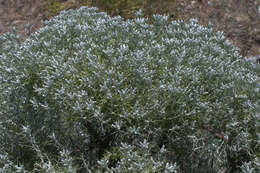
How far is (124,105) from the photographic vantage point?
9.25 ft

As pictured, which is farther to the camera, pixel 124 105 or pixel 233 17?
pixel 233 17

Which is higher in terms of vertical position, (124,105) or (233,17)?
(124,105)

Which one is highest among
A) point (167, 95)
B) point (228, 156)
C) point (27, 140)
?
point (167, 95)

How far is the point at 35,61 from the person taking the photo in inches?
122

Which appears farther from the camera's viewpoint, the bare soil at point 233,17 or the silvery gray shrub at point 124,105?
the bare soil at point 233,17

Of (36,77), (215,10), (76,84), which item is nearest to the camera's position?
(76,84)

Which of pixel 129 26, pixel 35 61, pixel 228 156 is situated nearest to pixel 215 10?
pixel 129 26

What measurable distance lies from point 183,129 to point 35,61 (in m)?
1.33

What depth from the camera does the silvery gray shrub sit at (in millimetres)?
2836

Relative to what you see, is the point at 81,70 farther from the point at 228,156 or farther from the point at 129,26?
the point at 228,156

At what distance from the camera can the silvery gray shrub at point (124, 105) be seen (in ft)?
9.30

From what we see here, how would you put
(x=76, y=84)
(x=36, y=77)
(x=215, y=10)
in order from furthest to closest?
(x=215, y=10) < (x=36, y=77) < (x=76, y=84)

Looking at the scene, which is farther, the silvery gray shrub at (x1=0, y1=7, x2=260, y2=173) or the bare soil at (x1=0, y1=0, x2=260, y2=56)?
the bare soil at (x1=0, y1=0, x2=260, y2=56)

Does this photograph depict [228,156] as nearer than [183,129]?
No
